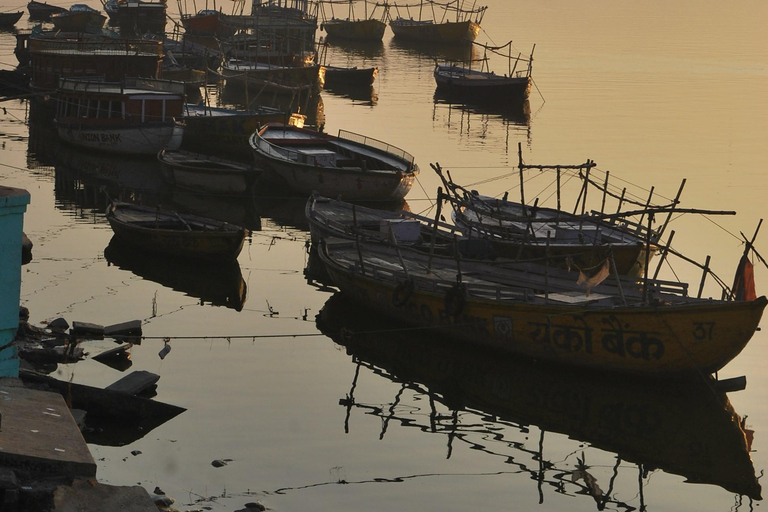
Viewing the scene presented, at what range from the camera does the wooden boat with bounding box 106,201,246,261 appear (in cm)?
2732

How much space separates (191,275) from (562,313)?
10.1 meters

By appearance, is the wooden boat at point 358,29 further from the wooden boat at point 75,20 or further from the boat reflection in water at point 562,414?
the boat reflection in water at point 562,414

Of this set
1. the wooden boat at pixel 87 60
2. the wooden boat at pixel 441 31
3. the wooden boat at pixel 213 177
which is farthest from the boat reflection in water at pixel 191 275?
the wooden boat at pixel 441 31

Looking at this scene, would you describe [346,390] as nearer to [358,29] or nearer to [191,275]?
[191,275]

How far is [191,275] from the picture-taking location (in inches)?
1084

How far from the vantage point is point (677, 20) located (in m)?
130

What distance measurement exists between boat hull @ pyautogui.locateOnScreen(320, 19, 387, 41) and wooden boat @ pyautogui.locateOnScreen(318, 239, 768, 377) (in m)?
78.0

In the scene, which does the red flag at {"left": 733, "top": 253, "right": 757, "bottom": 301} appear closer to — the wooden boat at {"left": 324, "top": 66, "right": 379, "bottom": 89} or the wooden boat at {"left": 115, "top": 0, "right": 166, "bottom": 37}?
the wooden boat at {"left": 324, "top": 66, "right": 379, "bottom": 89}

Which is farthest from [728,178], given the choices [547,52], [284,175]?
[547,52]

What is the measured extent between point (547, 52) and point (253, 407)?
76.0 meters

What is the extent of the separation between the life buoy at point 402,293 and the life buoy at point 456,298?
0.97m

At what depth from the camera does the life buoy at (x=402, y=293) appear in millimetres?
23234

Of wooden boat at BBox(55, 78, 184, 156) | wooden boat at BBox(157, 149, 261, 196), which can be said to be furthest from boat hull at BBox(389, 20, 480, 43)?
wooden boat at BBox(157, 149, 261, 196)

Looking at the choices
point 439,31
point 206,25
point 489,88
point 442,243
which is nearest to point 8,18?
point 206,25
